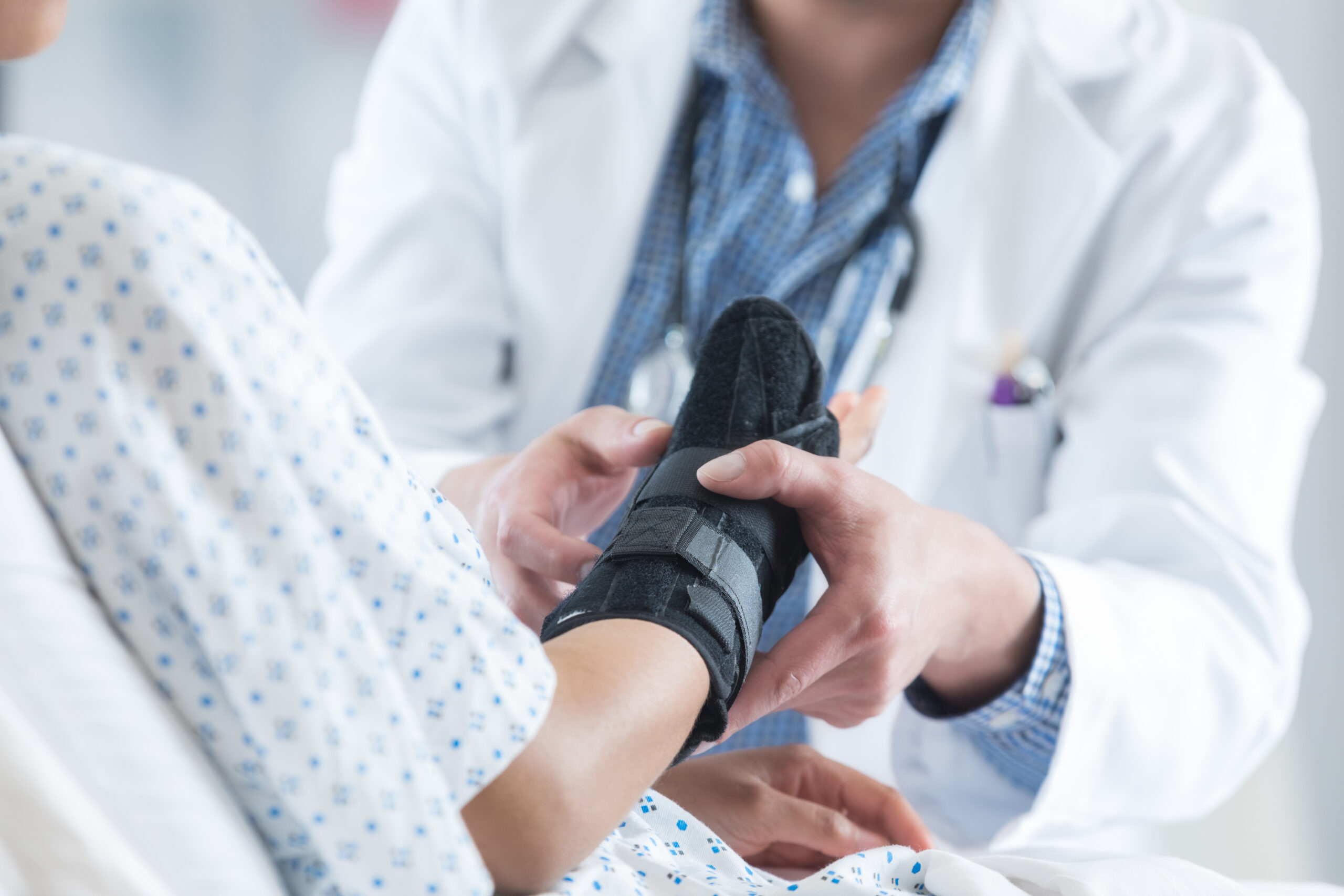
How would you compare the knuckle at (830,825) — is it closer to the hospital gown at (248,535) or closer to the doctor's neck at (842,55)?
Result: the hospital gown at (248,535)

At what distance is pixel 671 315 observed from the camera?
0.98 metres

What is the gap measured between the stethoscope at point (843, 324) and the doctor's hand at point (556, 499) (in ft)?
0.76

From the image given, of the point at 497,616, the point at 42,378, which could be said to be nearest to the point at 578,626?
the point at 497,616

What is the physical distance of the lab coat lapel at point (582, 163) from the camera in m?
1.01

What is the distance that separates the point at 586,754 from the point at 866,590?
0.75ft

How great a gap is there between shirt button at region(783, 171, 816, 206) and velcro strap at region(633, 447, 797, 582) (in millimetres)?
502

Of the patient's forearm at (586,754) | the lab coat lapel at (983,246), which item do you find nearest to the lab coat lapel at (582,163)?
the lab coat lapel at (983,246)

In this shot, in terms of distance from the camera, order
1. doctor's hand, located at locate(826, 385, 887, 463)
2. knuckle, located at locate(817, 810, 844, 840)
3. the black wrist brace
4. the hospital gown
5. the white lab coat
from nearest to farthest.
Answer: the hospital gown < the black wrist brace < knuckle, located at locate(817, 810, 844, 840) < doctor's hand, located at locate(826, 385, 887, 463) < the white lab coat

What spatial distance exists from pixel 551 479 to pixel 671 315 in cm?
35

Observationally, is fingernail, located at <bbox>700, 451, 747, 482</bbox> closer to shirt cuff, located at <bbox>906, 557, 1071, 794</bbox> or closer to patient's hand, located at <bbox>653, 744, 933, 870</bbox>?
patient's hand, located at <bbox>653, 744, 933, 870</bbox>

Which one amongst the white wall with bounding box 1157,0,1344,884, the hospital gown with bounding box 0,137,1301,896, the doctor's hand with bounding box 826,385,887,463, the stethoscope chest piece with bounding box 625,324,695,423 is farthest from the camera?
the white wall with bounding box 1157,0,1344,884

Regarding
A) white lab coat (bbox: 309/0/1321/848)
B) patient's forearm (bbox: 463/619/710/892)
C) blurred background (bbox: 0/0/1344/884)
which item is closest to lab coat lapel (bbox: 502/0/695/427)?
white lab coat (bbox: 309/0/1321/848)

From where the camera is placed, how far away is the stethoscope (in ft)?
3.08

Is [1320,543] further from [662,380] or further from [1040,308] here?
[662,380]
